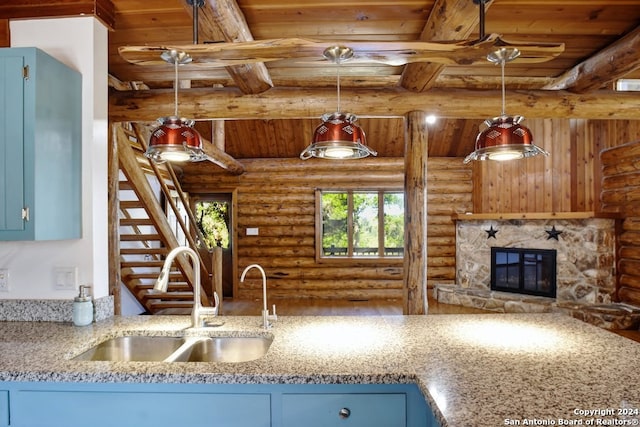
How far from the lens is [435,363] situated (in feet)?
4.92

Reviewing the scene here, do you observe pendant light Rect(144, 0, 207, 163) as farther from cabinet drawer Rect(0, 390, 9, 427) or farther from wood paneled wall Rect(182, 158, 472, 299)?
wood paneled wall Rect(182, 158, 472, 299)

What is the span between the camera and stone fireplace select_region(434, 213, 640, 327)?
203 inches

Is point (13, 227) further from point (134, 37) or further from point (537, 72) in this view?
point (537, 72)

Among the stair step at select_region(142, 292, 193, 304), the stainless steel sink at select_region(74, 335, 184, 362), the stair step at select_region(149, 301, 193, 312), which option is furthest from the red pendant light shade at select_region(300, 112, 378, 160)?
the stair step at select_region(149, 301, 193, 312)

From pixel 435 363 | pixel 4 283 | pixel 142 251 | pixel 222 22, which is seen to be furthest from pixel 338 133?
pixel 142 251

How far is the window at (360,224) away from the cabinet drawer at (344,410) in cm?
573

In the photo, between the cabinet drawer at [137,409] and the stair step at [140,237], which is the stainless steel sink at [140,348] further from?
the stair step at [140,237]

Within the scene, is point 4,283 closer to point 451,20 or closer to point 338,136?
point 338,136

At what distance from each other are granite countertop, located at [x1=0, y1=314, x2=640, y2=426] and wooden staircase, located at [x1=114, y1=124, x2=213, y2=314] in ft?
7.59

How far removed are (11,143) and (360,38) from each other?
2.18 meters

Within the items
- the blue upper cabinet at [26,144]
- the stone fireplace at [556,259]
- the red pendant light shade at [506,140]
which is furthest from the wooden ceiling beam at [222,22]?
the stone fireplace at [556,259]

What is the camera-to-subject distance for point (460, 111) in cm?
344

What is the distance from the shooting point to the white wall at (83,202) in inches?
86.1

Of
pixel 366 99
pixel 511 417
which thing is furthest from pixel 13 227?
pixel 366 99
